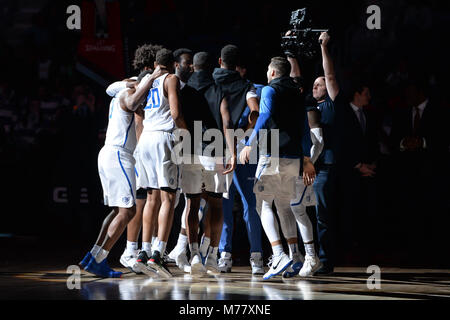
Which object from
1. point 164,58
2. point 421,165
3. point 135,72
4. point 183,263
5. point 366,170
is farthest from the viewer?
point 135,72

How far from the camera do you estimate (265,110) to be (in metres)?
5.86

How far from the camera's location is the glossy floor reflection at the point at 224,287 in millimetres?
4844

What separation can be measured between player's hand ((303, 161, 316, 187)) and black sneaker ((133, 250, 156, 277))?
56.9 inches

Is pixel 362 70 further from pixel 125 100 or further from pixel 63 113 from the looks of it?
pixel 125 100

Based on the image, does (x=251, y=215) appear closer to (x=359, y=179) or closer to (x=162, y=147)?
(x=162, y=147)

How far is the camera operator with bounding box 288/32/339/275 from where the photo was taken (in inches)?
249

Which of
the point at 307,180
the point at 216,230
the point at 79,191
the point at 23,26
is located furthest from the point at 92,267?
the point at 23,26

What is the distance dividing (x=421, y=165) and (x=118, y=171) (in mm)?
4090

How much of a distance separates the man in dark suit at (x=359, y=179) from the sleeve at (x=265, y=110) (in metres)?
1.89

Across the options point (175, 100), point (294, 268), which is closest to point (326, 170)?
point (294, 268)

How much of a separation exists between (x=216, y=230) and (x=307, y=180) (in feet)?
2.83

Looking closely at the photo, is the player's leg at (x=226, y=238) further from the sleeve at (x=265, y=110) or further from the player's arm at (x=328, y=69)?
the player's arm at (x=328, y=69)

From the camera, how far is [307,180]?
237 inches

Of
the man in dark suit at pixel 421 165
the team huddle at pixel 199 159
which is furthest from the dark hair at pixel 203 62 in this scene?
the man in dark suit at pixel 421 165
